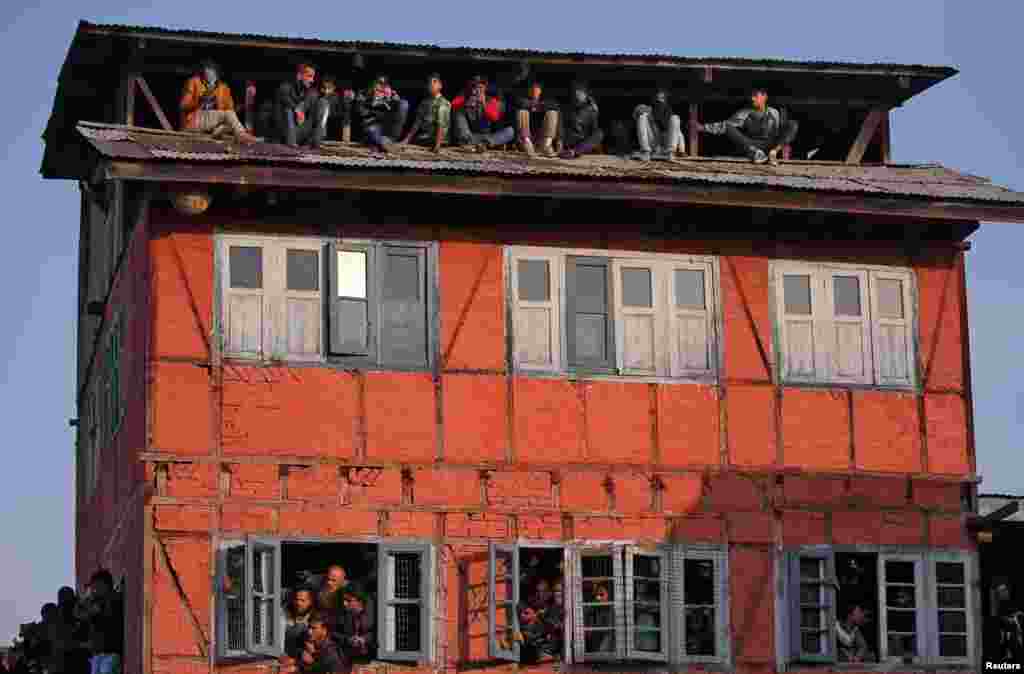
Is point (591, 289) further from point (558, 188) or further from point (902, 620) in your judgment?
point (902, 620)

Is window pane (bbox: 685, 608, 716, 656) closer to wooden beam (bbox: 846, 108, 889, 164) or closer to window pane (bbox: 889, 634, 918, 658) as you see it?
window pane (bbox: 889, 634, 918, 658)

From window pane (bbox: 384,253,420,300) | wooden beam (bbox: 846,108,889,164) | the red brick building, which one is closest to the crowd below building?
the red brick building

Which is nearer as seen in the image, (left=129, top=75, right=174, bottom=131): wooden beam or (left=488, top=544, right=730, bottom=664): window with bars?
(left=488, top=544, right=730, bottom=664): window with bars

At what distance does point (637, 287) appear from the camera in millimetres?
40250

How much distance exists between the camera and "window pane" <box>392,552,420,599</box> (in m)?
38.5

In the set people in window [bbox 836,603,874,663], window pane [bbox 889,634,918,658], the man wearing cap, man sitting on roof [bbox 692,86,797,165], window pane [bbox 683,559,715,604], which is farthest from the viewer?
man sitting on roof [bbox 692,86,797,165]

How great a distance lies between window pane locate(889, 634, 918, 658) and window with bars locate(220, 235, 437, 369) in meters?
7.11

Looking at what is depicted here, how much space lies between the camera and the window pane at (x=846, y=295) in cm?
4097

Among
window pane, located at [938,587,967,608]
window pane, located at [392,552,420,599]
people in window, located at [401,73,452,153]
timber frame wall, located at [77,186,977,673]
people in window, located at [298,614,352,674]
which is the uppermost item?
people in window, located at [401,73,452,153]

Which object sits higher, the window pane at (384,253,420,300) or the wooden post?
the wooden post

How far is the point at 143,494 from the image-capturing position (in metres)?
37.8

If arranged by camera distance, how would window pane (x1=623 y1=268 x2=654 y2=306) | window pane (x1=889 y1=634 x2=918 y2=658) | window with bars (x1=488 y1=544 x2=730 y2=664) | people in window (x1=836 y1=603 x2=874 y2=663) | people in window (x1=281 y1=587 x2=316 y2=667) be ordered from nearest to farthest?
people in window (x1=281 y1=587 x2=316 y2=667) → window with bars (x1=488 y1=544 x2=730 y2=664) → people in window (x1=836 y1=603 x2=874 y2=663) → window pane (x1=889 y1=634 x2=918 y2=658) → window pane (x1=623 y1=268 x2=654 y2=306)

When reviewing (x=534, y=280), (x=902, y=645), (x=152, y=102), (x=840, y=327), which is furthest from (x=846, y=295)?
(x=152, y=102)

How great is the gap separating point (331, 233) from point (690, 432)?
210 inches
